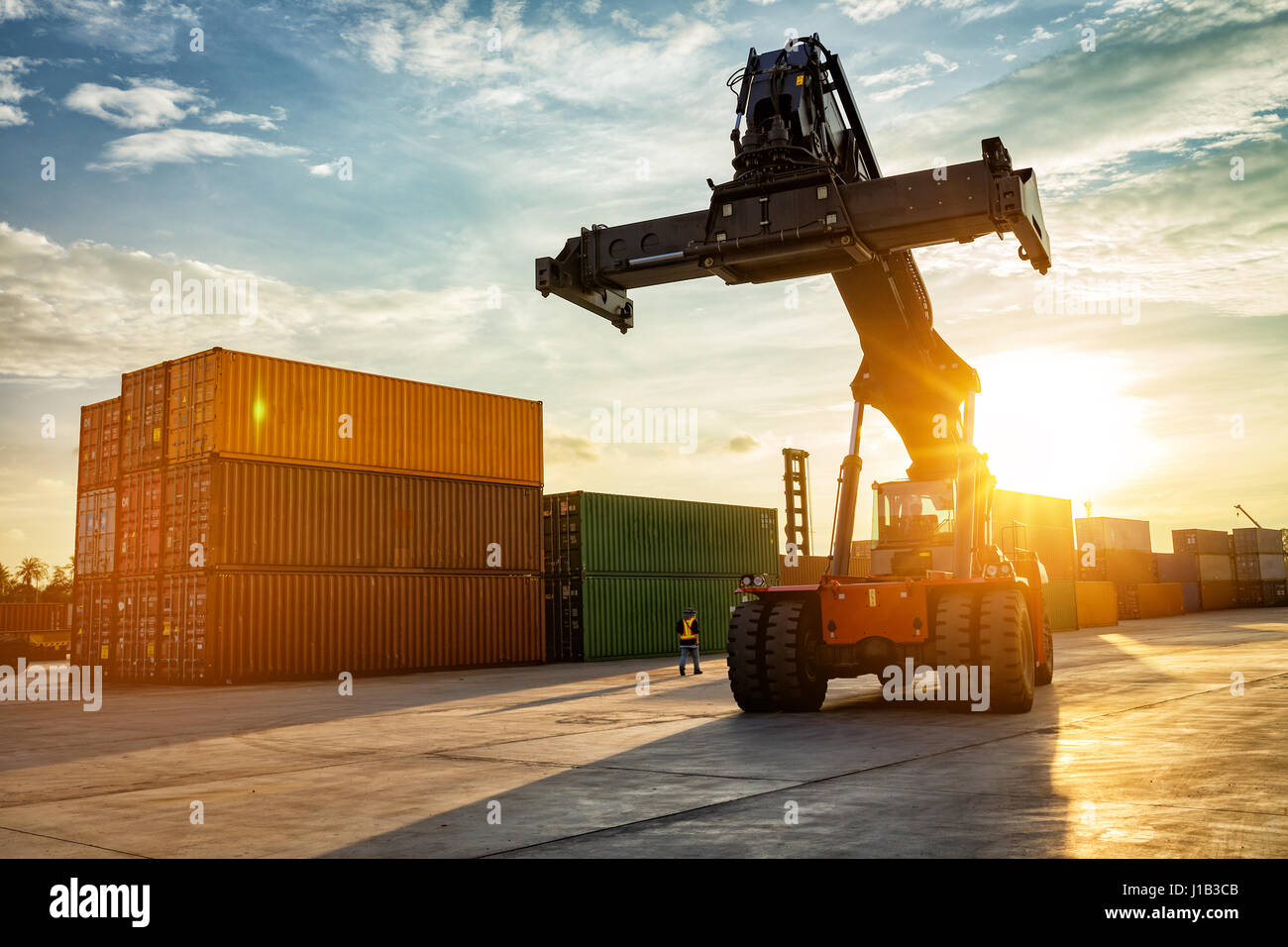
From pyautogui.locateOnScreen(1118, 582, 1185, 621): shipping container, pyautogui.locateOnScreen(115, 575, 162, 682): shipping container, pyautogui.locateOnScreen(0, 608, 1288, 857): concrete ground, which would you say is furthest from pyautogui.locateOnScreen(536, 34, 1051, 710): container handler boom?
pyautogui.locateOnScreen(1118, 582, 1185, 621): shipping container

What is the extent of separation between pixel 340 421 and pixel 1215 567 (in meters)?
66.2

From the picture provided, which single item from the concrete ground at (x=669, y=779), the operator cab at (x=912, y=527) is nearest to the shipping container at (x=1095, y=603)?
the concrete ground at (x=669, y=779)

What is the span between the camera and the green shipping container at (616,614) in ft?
99.6

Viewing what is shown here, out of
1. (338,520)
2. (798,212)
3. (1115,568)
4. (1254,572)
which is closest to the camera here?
(798,212)

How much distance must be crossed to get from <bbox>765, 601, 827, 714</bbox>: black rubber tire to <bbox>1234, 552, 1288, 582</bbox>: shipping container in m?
70.5

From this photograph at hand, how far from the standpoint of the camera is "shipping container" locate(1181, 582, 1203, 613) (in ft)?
219

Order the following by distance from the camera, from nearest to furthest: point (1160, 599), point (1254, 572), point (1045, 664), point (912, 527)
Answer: point (912, 527)
point (1045, 664)
point (1160, 599)
point (1254, 572)

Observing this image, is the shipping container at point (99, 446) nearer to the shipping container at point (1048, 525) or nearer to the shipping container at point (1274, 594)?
the shipping container at point (1048, 525)

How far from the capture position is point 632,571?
3194 centimetres

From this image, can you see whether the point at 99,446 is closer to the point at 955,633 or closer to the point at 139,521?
the point at 139,521

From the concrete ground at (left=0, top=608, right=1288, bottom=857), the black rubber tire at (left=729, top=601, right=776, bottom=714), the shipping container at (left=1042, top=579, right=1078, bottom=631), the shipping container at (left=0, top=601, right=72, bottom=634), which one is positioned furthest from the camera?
the shipping container at (left=0, top=601, right=72, bottom=634)

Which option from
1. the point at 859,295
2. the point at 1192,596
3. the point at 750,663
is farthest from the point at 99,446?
the point at 1192,596

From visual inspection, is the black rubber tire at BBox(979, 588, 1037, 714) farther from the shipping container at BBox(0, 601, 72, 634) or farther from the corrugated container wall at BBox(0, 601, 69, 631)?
the corrugated container wall at BBox(0, 601, 69, 631)
